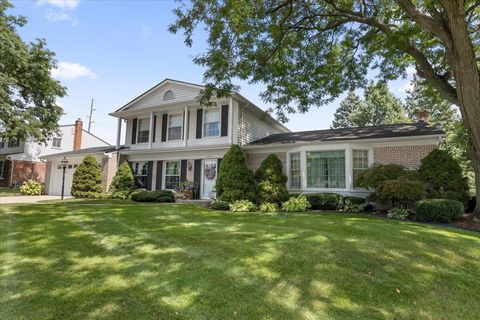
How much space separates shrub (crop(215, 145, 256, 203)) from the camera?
1390 centimetres

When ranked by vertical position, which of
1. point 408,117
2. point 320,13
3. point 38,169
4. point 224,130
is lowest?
point 38,169

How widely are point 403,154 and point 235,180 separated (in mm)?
7627

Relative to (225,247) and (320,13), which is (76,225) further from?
(320,13)

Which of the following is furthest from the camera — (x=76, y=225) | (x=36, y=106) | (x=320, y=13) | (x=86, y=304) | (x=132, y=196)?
(x=36, y=106)

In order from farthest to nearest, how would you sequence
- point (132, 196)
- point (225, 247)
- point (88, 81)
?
1. point (88, 81)
2. point (132, 196)
3. point (225, 247)

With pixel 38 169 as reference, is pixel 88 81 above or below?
above

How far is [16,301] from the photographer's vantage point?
139 inches

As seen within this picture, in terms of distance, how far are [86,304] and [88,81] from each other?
17.8 meters

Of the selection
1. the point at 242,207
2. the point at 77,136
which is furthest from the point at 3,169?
the point at 242,207

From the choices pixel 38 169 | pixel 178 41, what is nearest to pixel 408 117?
pixel 178 41

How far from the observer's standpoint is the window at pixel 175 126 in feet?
61.1

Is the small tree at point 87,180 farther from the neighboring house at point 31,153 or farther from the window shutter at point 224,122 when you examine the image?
the neighboring house at point 31,153

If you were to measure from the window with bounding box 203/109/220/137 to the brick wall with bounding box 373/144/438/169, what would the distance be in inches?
337

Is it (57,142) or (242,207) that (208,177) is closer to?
(242,207)
